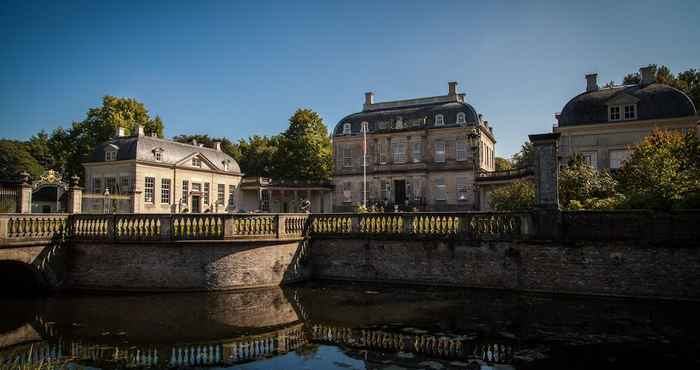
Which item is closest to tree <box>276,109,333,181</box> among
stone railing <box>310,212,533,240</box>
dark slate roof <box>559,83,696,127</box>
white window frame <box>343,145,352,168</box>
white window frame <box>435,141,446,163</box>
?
white window frame <box>343,145,352,168</box>

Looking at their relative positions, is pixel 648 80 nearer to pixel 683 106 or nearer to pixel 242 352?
pixel 683 106

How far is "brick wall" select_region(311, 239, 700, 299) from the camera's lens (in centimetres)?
1105

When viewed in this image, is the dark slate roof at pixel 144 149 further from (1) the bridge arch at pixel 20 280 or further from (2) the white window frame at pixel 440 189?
(2) the white window frame at pixel 440 189

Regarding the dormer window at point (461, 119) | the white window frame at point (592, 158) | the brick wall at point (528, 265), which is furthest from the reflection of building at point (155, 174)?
the white window frame at point (592, 158)

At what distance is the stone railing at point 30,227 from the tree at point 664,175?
1771 cm

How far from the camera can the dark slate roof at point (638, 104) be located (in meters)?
26.3

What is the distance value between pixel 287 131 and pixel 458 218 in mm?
38129

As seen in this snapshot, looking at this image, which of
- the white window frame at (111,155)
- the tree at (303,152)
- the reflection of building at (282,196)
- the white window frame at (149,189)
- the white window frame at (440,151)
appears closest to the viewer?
the white window frame at (149,189)

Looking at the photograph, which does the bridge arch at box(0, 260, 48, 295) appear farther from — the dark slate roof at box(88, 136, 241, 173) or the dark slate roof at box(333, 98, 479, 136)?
the dark slate roof at box(333, 98, 479, 136)

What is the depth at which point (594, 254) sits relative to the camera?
11656mm

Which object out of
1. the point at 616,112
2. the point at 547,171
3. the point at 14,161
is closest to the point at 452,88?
the point at 616,112

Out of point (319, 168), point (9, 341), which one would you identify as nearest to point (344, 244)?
point (9, 341)

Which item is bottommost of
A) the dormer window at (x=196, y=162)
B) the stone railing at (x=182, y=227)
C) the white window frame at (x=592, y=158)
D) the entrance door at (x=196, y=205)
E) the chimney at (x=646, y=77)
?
the stone railing at (x=182, y=227)

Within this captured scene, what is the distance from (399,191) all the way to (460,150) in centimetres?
657
